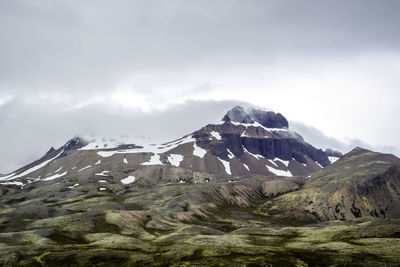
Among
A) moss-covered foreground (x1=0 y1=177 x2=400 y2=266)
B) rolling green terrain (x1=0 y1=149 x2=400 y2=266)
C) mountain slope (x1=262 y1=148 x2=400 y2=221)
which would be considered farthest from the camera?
mountain slope (x1=262 y1=148 x2=400 y2=221)

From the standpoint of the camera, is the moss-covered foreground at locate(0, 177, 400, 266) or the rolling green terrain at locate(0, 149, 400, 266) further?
the rolling green terrain at locate(0, 149, 400, 266)

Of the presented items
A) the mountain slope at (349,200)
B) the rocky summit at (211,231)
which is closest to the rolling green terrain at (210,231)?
the rocky summit at (211,231)

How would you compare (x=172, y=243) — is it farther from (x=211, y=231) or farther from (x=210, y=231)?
(x=211, y=231)

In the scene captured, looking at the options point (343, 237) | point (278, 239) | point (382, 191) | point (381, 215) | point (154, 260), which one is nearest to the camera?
point (154, 260)

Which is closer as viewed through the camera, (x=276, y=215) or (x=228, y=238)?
(x=228, y=238)

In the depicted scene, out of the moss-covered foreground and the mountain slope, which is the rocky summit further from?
the mountain slope

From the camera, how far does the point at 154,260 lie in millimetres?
63500

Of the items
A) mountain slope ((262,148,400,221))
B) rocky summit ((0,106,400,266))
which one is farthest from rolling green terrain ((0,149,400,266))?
mountain slope ((262,148,400,221))

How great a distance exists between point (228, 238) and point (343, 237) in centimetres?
3299

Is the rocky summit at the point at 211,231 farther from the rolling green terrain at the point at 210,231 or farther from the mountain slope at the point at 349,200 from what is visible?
the mountain slope at the point at 349,200

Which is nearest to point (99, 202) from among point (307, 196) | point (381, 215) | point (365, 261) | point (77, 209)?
point (77, 209)

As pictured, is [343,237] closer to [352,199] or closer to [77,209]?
[352,199]

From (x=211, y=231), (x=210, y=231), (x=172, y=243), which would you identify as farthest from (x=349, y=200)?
(x=172, y=243)

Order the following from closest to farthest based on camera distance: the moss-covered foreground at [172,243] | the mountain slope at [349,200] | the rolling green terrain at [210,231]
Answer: the moss-covered foreground at [172,243], the rolling green terrain at [210,231], the mountain slope at [349,200]
